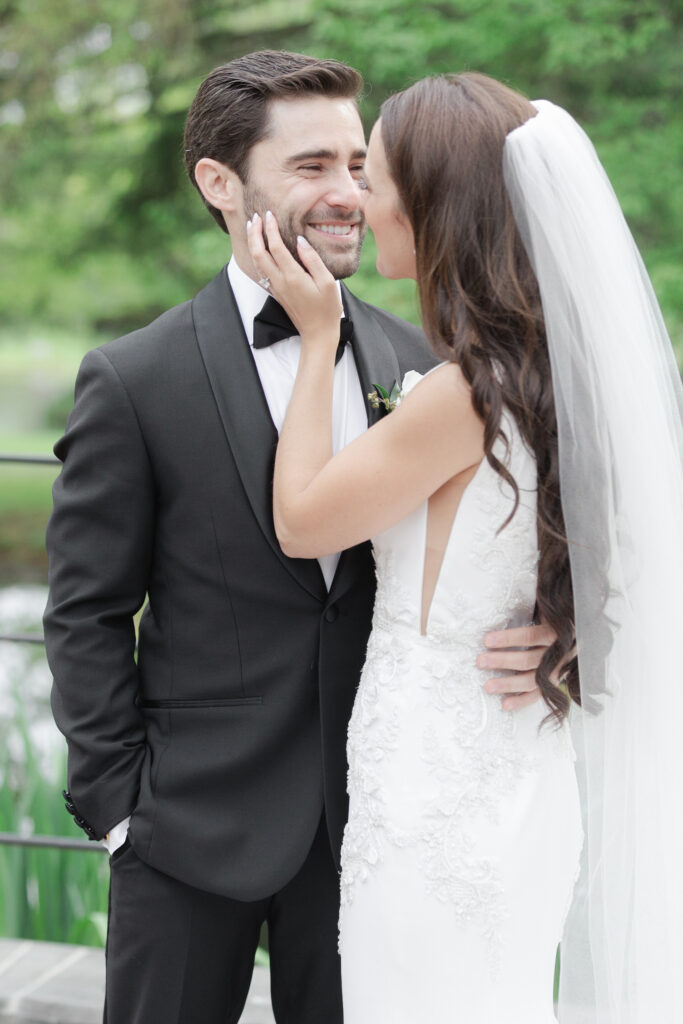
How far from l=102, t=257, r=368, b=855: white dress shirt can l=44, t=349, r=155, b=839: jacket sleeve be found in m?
0.20

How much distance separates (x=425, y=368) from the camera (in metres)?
2.48

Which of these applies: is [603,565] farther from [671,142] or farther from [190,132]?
[671,142]

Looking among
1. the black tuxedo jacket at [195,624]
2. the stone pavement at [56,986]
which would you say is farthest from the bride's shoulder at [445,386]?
the stone pavement at [56,986]

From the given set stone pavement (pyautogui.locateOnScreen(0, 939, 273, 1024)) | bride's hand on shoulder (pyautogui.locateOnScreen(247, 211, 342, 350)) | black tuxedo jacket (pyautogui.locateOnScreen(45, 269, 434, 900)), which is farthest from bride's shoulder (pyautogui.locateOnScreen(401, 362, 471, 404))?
stone pavement (pyautogui.locateOnScreen(0, 939, 273, 1024))

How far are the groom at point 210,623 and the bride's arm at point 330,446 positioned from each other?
12cm

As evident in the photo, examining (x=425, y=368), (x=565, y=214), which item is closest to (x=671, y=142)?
(x=425, y=368)

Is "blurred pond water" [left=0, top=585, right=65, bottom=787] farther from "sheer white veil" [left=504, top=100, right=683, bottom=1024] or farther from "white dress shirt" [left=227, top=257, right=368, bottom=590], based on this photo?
"sheer white veil" [left=504, top=100, right=683, bottom=1024]

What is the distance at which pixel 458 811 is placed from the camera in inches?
75.9

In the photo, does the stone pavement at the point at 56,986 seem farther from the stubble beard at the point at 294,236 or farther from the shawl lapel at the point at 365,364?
the stubble beard at the point at 294,236

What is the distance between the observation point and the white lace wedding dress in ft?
6.26

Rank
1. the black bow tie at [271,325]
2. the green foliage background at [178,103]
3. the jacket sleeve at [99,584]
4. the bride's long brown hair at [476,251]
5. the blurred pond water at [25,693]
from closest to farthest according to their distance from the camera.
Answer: the bride's long brown hair at [476,251], the jacket sleeve at [99,584], the black bow tie at [271,325], the blurred pond water at [25,693], the green foliage background at [178,103]

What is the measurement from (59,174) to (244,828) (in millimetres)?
9117

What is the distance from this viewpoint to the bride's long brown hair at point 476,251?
1.79 m

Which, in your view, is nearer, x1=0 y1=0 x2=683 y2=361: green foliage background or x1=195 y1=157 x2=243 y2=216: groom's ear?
x1=195 y1=157 x2=243 y2=216: groom's ear
